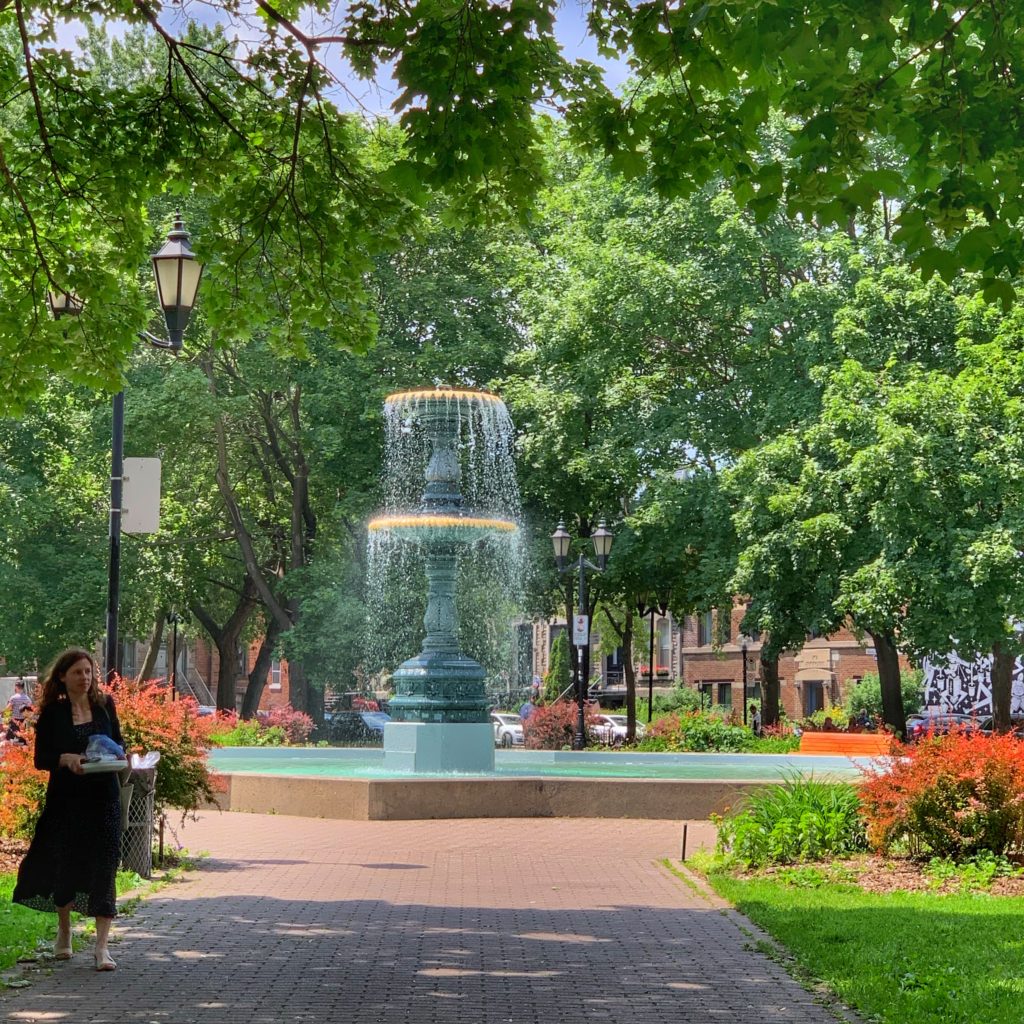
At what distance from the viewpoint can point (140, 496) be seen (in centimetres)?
1452

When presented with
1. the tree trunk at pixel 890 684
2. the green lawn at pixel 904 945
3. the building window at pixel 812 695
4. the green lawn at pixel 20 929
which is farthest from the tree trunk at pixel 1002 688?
the building window at pixel 812 695

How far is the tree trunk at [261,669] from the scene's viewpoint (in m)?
45.8

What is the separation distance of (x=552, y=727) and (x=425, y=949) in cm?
2496

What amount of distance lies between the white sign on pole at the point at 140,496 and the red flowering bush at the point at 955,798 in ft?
22.5

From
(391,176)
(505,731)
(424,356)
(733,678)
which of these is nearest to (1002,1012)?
(391,176)

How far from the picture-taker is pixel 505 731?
150ft

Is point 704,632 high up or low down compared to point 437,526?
up

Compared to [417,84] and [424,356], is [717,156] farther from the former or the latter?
[424,356]

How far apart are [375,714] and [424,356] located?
11592 mm

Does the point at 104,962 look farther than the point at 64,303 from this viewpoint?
No

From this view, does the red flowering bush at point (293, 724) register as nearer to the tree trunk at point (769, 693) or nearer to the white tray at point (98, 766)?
the tree trunk at point (769, 693)

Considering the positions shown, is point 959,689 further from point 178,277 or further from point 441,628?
point 178,277

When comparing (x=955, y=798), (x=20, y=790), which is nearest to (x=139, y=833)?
(x=20, y=790)

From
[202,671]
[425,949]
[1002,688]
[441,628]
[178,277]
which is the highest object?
[178,277]
